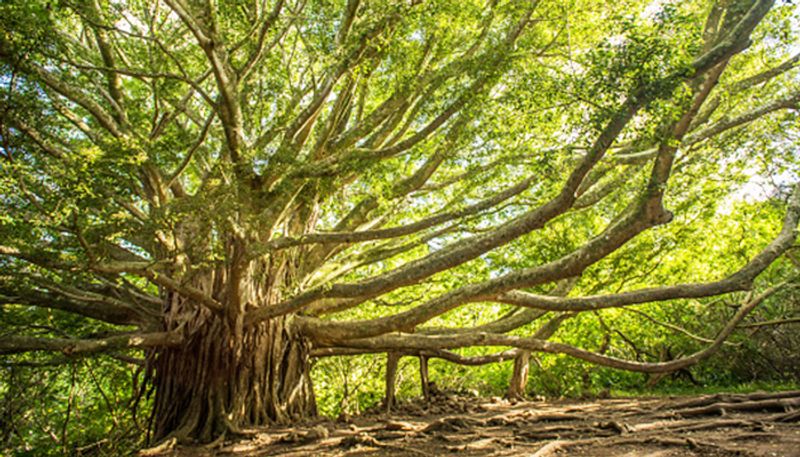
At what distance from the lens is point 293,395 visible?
7.08 m

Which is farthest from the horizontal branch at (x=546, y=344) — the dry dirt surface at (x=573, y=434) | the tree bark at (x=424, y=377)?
the tree bark at (x=424, y=377)

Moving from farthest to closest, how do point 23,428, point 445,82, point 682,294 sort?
point 23,428 → point 445,82 → point 682,294

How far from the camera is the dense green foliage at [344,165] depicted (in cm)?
419

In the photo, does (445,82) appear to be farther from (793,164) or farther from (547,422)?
(793,164)

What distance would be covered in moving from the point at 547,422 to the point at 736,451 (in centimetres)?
242

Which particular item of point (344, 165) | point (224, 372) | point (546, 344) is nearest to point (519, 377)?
point (546, 344)

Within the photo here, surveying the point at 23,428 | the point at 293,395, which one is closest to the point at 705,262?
the point at 293,395

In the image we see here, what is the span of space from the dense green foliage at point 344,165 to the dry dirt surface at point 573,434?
82 cm

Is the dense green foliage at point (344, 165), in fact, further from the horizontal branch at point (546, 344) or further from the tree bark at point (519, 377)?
the tree bark at point (519, 377)

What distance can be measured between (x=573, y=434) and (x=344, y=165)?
12.7 feet

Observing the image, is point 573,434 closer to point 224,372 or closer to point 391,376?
point 391,376

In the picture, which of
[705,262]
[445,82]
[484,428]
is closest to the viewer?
[484,428]

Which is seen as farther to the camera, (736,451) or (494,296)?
(494,296)

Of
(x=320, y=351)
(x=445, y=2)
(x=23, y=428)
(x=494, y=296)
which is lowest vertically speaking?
(x=23, y=428)
